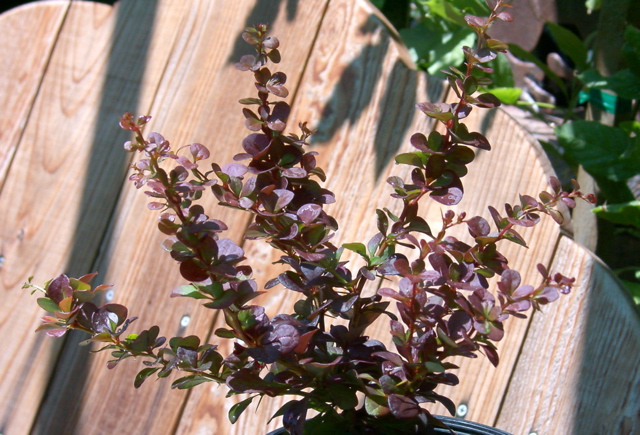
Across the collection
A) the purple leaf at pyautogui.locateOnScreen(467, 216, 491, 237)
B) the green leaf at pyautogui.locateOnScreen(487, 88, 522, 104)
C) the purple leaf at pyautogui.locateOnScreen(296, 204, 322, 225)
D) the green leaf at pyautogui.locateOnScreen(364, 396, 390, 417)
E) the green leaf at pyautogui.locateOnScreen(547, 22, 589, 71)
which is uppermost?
the green leaf at pyautogui.locateOnScreen(547, 22, 589, 71)

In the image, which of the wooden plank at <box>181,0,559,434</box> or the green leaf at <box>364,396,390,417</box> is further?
the wooden plank at <box>181,0,559,434</box>

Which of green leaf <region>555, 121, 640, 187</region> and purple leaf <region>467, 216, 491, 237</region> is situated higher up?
green leaf <region>555, 121, 640, 187</region>

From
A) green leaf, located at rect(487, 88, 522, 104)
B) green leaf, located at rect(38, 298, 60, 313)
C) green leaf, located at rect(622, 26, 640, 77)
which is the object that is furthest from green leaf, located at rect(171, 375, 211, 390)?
green leaf, located at rect(622, 26, 640, 77)

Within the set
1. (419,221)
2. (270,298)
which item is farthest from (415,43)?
(419,221)

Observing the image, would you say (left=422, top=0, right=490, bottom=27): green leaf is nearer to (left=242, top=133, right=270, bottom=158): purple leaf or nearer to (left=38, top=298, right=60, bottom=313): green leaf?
(left=242, top=133, right=270, bottom=158): purple leaf

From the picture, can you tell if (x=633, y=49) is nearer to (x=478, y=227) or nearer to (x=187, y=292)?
(x=478, y=227)

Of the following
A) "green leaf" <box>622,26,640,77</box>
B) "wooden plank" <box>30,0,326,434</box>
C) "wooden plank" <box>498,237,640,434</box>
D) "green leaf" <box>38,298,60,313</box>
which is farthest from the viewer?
"green leaf" <box>622,26,640,77</box>

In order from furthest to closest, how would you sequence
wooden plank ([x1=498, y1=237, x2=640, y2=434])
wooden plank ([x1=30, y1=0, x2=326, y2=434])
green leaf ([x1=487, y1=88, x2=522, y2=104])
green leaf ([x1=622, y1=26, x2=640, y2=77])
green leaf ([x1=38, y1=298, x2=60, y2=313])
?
1. green leaf ([x1=487, y1=88, x2=522, y2=104])
2. green leaf ([x1=622, y1=26, x2=640, y2=77])
3. wooden plank ([x1=30, y1=0, x2=326, y2=434])
4. wooden plank ([x1=498, y1=237, x2=640, y2=434])
5. green leaf ([x1=38, y1=298, x2=60, y2=313])

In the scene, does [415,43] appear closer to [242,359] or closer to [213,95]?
[213,95]
